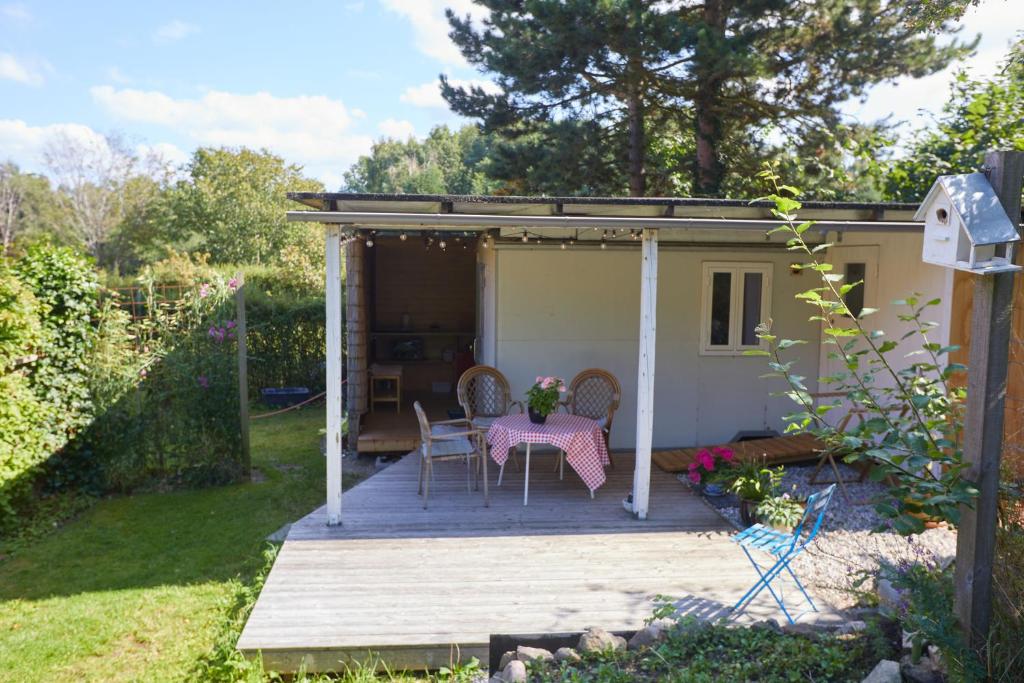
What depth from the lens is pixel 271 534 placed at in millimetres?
6270

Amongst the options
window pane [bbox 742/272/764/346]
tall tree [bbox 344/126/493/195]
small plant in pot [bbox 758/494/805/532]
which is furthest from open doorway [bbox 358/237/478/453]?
tall tree [bbox 344/126/493/195]

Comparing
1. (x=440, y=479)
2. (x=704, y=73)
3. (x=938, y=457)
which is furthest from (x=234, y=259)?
(x=938, y=457)

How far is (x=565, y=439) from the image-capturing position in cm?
621

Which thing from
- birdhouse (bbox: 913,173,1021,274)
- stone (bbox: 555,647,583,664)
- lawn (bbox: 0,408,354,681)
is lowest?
lawn (bbox: 0,408,354,681)

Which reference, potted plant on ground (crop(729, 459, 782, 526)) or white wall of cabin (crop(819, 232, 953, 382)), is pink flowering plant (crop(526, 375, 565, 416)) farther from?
white wall of cabin (crop(819, 232, 953, 382))

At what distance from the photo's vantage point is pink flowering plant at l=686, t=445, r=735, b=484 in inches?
265

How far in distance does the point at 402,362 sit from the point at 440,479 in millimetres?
5005

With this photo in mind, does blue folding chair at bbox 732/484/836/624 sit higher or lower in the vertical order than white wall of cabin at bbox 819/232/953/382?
lower

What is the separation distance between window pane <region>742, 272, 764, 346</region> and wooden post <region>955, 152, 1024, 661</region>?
5.09m

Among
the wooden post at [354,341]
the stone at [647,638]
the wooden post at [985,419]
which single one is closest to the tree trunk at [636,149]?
the wooden post at [354,341]

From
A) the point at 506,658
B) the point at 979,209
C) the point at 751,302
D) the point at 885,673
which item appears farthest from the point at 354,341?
the point at 979,209

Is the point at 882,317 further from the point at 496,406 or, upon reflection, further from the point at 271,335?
the point at 271,335

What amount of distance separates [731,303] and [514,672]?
554cm

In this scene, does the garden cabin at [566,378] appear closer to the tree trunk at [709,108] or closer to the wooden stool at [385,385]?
the wooden stool at [385,385]
